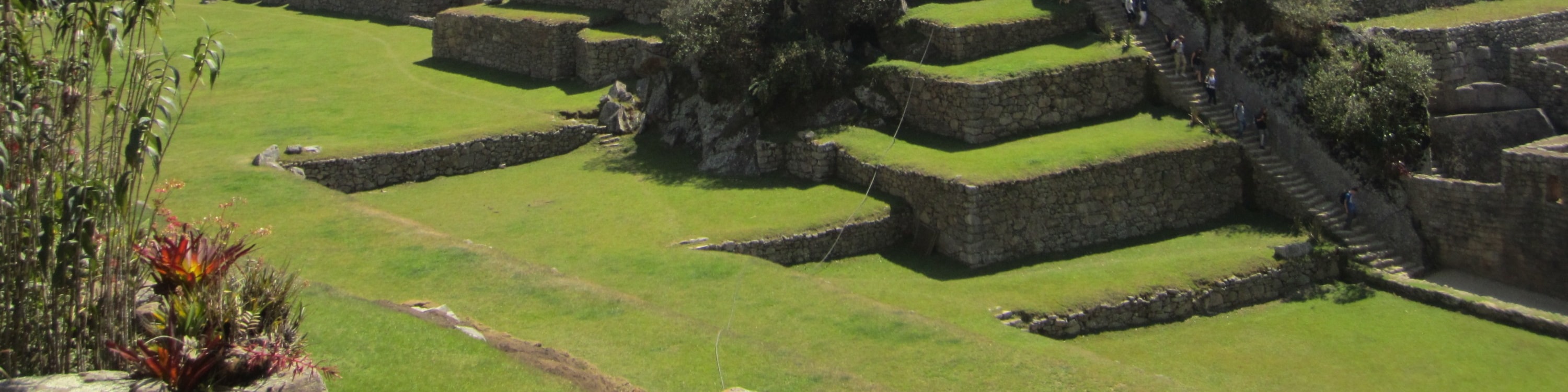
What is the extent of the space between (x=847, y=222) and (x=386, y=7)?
2803 cm

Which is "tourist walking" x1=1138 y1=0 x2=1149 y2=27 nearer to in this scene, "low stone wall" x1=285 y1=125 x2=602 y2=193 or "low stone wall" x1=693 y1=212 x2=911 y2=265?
"low stone wall" x1=693 y1=212 x2=911 y2=265

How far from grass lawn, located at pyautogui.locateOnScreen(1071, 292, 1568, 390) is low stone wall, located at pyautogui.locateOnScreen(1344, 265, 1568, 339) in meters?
0.23

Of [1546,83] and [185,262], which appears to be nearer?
[185,262]

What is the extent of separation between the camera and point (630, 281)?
25.0m

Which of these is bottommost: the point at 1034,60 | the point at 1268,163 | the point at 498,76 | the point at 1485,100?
the point at 498,76

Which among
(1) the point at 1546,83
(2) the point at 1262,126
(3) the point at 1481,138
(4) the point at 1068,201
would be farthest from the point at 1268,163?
(1) the point at 1546,83

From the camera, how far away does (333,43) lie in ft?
151

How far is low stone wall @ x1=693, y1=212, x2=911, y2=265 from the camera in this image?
27469 mm

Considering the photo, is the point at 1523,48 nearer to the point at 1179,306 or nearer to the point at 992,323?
the point at 1179,306

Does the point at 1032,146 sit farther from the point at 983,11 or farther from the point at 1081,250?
the point at 983,11

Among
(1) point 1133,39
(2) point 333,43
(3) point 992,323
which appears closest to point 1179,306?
(3) point 992,323

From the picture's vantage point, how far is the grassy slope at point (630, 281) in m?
20.5

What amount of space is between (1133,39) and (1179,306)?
28.2 ft

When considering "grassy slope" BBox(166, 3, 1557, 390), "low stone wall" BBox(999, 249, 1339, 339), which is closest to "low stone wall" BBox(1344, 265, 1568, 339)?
"grassy slope" BBox(166, 3, 1557, 390)
